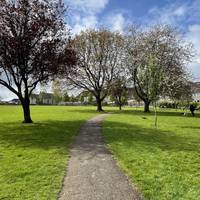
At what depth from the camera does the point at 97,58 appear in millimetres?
49594

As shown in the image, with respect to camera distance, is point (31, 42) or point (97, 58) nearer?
point (31, 42)

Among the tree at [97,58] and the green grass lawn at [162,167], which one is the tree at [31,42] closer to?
the green grass lawn at [162,167]

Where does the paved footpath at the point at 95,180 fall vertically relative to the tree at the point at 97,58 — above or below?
below

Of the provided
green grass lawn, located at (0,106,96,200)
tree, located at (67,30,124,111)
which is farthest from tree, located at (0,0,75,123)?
tree, located at (67,30,124,111)

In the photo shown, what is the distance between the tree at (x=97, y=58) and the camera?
48594mm

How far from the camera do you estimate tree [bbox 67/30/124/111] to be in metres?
48.6

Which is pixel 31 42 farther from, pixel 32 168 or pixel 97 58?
pixel 97 58

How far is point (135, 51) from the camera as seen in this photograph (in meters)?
44.2

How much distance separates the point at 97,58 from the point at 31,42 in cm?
2800

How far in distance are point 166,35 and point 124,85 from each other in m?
13.1

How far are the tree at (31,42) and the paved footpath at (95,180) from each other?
43.3ft

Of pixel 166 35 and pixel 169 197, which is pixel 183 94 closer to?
pixel 166 35

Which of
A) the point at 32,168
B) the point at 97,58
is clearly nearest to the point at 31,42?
the point at 32,168

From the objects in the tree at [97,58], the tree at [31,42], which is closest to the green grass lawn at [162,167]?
the tree at [31,42]
